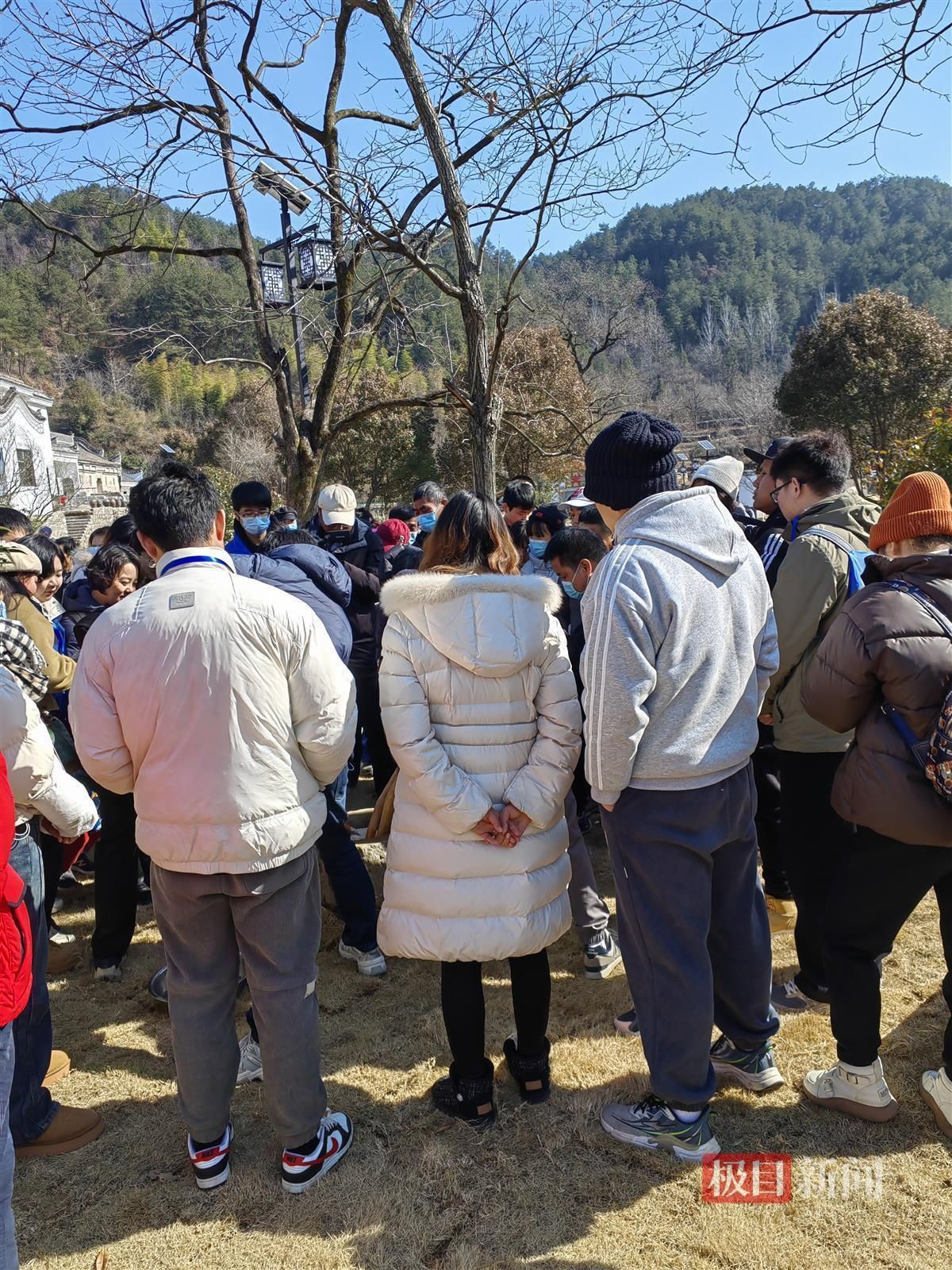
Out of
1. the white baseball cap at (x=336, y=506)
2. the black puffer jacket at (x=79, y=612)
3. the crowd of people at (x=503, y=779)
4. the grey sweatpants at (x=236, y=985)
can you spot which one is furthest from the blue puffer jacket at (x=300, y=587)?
the grey sweatpants at (x=236, y=985)

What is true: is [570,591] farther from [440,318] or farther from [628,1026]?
[440,318]

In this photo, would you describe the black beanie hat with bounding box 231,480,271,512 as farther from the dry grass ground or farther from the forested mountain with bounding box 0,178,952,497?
the dry grass ground

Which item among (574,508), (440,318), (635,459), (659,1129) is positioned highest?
(440,318)

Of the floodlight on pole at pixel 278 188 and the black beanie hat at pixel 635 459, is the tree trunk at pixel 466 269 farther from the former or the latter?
the black beanie hat at pixel 635 459

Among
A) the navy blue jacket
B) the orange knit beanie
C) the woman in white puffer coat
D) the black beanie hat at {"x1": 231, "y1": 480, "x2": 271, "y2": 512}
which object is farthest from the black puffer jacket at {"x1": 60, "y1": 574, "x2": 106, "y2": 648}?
the orange knit beanie

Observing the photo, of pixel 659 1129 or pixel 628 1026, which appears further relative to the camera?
pixel 628 1026

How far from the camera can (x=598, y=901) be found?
10.8 ft

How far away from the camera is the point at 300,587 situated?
345 cm

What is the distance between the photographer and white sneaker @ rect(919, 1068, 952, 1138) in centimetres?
227

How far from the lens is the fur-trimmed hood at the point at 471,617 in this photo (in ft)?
7.27

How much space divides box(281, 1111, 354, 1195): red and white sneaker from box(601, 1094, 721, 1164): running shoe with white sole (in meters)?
0.77

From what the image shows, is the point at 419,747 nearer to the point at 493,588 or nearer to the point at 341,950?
the point at 493,588

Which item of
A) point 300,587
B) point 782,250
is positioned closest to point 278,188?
point 300,587

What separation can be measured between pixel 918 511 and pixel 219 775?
2.02 m
